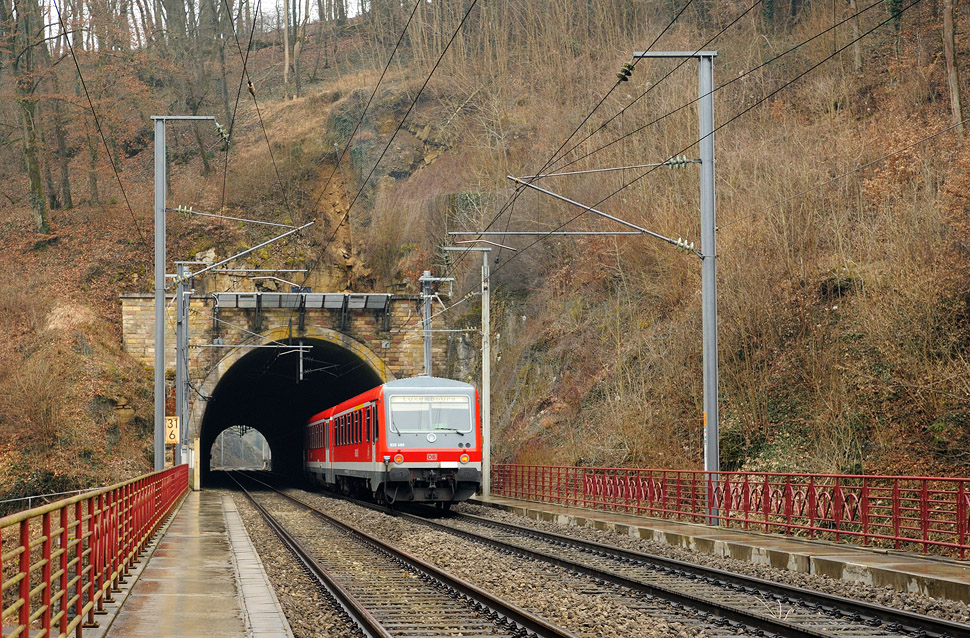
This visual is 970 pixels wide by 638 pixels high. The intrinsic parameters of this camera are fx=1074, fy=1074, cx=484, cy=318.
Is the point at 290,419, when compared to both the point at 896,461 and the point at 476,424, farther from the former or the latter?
the point at 896,461

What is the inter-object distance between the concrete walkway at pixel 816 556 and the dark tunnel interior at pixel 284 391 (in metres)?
24.9

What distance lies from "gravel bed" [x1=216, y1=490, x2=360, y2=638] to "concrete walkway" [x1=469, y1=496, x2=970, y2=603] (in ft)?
18.9

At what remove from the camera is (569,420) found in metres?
32.2

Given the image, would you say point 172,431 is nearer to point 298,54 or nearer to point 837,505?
point 837,505

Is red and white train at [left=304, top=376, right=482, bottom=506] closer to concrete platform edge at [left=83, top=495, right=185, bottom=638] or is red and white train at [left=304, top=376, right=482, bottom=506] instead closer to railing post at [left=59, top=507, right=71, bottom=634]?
concrete platform edge at [left=83, top=495, right=185, bottom=638]

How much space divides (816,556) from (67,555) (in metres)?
8.85

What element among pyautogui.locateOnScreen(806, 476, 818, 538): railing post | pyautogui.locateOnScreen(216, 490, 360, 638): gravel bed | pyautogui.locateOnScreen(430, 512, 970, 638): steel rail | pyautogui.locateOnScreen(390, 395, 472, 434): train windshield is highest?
pyautogui.locateOnScreen(390, 395, 472, 434): train windshield

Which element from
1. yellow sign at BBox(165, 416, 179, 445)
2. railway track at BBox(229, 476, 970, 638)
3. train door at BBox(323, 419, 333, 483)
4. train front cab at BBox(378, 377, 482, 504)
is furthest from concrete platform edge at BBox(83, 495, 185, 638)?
train door at BBox(323, 419, 333, 483)

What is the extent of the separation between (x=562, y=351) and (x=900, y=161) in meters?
13.6

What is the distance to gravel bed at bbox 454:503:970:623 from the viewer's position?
10280mm

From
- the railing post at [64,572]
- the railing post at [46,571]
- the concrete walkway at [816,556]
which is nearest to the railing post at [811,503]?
the concrete walkway at [816,556]

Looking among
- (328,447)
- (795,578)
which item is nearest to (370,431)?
(328,447)

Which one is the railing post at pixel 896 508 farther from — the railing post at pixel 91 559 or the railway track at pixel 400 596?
the railing post at pixel 91 559

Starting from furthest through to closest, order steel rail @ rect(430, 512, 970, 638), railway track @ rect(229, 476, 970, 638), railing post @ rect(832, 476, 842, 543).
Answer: railing post @ rect(832, 476, 842, 543) → railway track @ rect(229, 476, 970, 638) → steel rail @ rect(430, 512, 970, 638)
